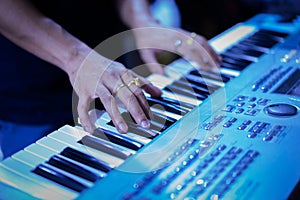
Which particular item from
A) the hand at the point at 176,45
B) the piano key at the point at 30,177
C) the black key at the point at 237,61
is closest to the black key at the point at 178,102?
the hand at the point at 176,45

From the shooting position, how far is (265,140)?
3.49 ft

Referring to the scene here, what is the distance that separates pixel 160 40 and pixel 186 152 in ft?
2.15

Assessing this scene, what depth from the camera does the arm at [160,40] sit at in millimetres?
1558

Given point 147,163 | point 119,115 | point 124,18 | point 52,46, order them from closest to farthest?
point 147,163 → point 119,115 → point 52,46 → point 124,18

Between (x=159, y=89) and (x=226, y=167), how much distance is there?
424 millimetres

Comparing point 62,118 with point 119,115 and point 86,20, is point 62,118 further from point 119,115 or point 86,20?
point 119,115

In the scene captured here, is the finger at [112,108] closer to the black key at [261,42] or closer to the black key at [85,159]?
the black key at [85,159]

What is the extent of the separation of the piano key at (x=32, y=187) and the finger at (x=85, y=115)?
0.68 ft

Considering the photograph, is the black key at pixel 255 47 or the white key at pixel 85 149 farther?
the black key at pixel 255 47

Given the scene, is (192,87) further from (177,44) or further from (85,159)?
(85,159)

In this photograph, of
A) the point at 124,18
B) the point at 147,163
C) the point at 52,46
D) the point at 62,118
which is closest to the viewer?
the point at 147,163

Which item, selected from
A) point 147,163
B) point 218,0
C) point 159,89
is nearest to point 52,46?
point 159,89

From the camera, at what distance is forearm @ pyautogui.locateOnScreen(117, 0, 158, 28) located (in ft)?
5.53

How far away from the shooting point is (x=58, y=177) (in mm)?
982
